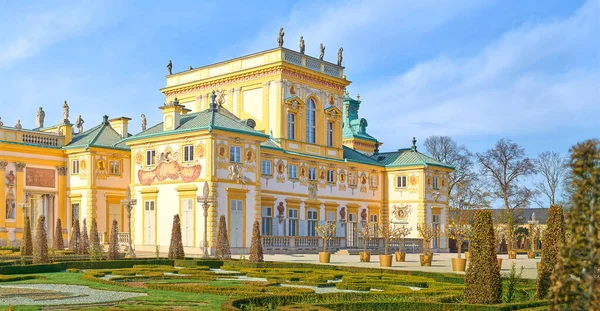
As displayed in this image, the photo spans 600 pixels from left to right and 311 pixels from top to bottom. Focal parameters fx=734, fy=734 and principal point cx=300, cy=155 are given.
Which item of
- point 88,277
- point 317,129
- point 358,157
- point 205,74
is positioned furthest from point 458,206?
point 88,277

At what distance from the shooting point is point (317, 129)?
53031 mm

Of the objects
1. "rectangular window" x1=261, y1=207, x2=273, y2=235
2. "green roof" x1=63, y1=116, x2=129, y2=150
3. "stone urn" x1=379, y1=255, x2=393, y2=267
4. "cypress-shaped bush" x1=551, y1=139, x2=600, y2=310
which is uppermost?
"green roof" x1=63, y1=116, x2=129, y2=150

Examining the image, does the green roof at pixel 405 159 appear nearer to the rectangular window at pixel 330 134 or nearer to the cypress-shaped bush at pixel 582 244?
the rectangular window at pixel 330 134

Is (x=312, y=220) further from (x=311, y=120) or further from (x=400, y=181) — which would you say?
(x=400, y=181)

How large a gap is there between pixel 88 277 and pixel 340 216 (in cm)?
3201

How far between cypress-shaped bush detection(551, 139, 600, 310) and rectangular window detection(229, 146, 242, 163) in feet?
112

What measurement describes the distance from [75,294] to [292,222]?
31176 millimetres

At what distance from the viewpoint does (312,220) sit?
4981 centimetres

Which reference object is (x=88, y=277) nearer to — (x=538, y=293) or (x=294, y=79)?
(x=538, y=293)

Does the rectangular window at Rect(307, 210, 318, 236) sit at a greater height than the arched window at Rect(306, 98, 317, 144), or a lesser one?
lesser

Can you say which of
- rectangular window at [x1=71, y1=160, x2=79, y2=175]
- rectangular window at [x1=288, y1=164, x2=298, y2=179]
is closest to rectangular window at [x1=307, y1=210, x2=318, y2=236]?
rectangular window at [x1=288, y1=164, x2=298, y2=179]

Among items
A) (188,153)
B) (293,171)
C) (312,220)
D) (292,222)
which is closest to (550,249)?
(188,153)

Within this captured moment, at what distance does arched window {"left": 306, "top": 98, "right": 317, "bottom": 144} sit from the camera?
52.5 metres

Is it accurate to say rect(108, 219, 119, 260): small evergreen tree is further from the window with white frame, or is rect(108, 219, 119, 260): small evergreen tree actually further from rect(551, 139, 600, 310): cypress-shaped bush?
rect(551, 139, 600, 310): cypress-shaped bush
